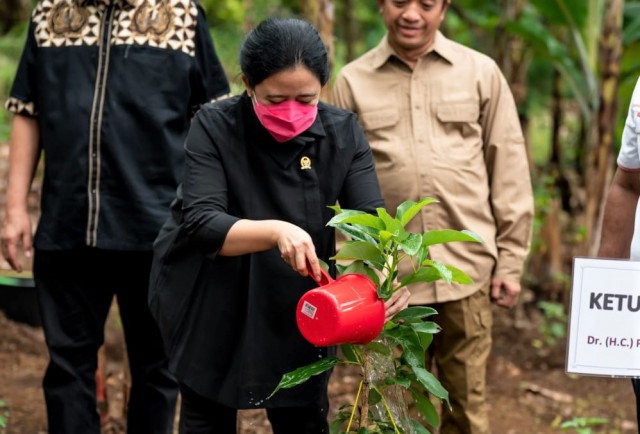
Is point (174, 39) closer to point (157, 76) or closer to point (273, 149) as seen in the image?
point (157, 76)

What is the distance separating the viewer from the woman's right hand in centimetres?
221

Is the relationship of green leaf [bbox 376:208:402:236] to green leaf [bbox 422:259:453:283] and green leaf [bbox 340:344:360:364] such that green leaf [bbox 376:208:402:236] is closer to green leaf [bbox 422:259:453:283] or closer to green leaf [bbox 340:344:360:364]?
green leaf [bbox 422:259:453:283]

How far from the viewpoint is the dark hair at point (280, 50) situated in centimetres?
239

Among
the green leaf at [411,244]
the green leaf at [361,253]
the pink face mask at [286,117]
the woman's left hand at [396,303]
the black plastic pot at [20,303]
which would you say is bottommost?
the black plastic pot at [20,303]

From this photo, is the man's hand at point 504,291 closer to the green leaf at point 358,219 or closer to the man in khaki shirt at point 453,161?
the man in khaki shirt at point 453,161

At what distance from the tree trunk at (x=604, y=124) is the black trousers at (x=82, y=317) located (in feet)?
10.6

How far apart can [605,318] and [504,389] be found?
2.96 metres

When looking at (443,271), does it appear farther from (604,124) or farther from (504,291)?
(604,124)

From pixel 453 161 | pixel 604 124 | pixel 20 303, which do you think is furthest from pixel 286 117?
pixel 604 124

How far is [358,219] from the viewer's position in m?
2.28

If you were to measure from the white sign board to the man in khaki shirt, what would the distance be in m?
0.93

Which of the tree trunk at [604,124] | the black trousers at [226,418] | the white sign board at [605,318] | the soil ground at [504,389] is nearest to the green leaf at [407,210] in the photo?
the white sign board at [605,318]

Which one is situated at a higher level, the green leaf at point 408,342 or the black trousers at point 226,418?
the green leaf at point 408,342

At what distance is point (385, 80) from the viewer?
335 cm
